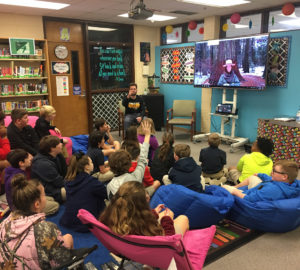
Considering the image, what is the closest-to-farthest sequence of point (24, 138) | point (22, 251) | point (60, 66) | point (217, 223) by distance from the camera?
point (22, 251) < point (217, 223) < point (24, 138) < point (60, 66)

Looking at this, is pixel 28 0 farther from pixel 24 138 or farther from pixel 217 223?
pixel 217 223

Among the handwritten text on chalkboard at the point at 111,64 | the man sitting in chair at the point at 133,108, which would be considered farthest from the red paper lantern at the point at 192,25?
the man sitting in chair at the point at 133,108

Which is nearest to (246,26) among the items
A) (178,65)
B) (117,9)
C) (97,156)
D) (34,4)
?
(178,65)

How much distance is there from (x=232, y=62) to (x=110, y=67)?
3.03 m

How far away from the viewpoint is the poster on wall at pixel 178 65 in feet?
21.7

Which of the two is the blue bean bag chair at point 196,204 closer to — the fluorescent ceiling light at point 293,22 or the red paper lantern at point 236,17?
the fluorescent ceiling light at point 293,22

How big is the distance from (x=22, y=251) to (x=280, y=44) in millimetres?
4974

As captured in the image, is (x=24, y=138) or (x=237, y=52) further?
(x=237, y=52)

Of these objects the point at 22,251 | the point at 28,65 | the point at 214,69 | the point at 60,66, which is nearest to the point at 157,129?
the point at 214,69

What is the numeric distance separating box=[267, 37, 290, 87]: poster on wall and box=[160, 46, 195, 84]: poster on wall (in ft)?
6.36

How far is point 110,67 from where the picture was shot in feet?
22.9

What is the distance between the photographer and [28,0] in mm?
4676

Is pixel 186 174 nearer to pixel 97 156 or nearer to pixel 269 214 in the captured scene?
pixel 269 214

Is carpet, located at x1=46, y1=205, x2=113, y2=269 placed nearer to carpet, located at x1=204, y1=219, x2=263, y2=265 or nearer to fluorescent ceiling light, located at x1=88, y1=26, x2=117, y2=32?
carpet, located at x1=204, y1=219, x2=263, y2=265
